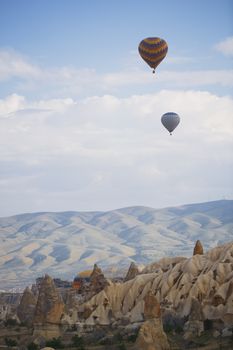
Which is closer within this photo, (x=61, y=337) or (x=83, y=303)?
(x=61, y=337)

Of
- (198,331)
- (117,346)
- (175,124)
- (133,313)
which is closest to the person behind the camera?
(117,346)

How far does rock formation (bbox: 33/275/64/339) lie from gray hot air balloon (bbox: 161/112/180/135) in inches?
1019

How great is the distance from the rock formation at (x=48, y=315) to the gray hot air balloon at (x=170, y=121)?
25.9 metres

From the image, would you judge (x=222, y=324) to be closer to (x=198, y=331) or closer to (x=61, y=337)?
(x=198, y=331)

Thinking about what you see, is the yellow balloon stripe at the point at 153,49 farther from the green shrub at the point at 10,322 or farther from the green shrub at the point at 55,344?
the green shrub at the point at 55,344

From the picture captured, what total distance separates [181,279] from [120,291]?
19.1 feet

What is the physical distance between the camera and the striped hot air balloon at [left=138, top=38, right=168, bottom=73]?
76.1 m

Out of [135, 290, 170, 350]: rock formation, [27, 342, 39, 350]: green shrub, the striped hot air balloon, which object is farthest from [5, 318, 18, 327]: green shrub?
the striped hot air balloon

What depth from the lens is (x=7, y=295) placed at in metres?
122

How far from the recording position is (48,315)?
2279 inches

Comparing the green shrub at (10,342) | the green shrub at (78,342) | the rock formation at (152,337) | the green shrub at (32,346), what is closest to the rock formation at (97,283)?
the green shrub at (78,342)

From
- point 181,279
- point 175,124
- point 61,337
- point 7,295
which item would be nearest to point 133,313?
point 181,279

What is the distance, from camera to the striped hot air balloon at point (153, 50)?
250 ft

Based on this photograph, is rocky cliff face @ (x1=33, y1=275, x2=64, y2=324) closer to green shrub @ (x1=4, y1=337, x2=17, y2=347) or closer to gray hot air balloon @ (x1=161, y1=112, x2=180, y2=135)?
green shrub @ (x1=4, y1=337, x2=17, y2=347)
